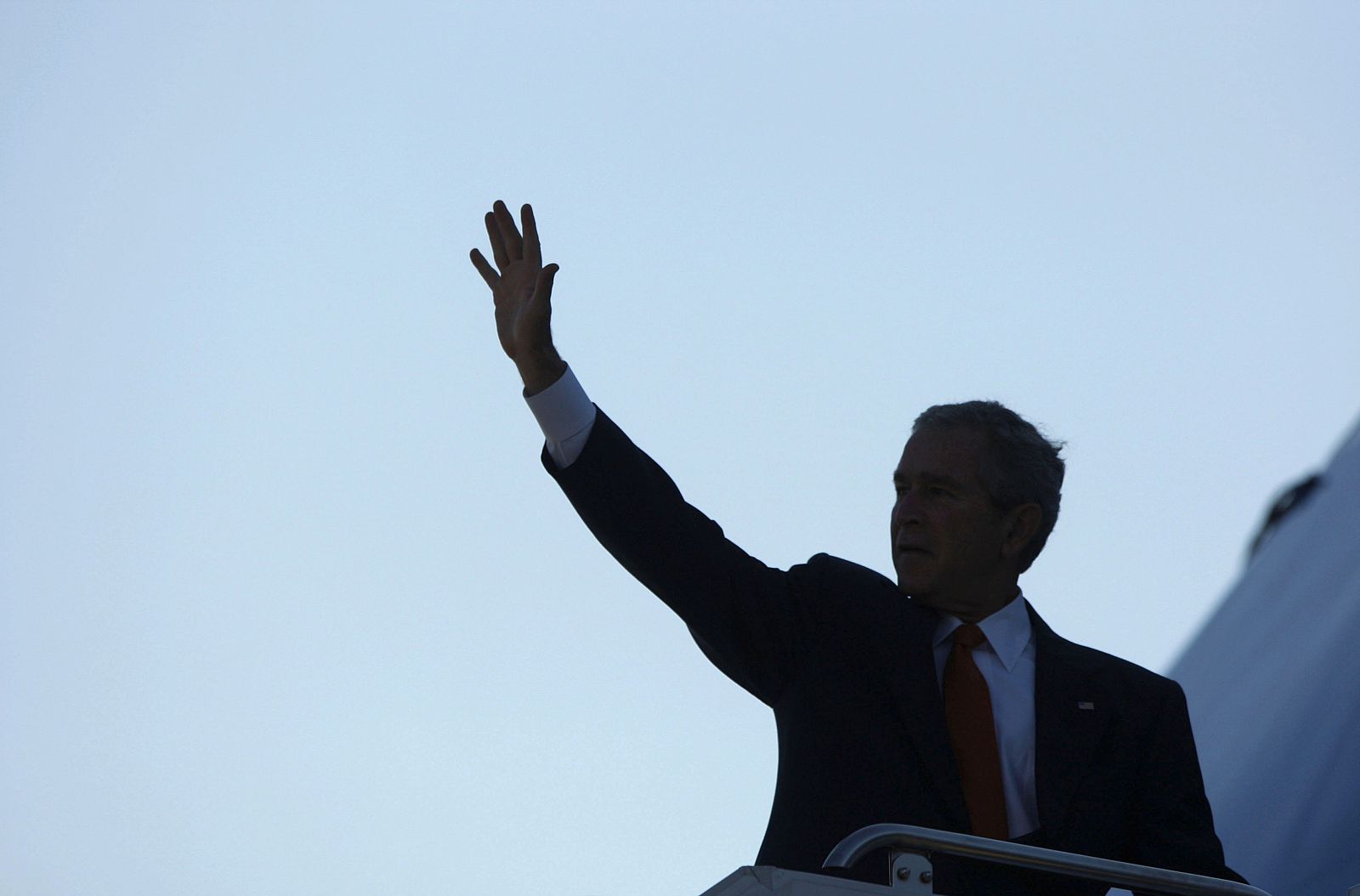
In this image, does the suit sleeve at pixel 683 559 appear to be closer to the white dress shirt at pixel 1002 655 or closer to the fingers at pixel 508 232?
the white dress shirt at pixel 1002 655

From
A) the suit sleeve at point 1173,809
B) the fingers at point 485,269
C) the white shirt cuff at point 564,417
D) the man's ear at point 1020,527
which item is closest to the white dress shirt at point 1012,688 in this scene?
the man's ear at point 1020,527

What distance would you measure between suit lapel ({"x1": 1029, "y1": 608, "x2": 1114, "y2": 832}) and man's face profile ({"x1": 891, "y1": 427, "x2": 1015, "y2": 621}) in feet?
0.55

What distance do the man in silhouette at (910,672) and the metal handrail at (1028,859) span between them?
0.99 feet

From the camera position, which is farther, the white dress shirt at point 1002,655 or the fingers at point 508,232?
the fingers at point 508,232

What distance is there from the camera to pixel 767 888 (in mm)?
2248

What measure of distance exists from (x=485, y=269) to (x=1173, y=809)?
5.65 ft

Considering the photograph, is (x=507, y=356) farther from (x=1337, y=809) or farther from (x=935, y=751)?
(x=1337, y=809)

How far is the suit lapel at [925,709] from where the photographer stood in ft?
10.1

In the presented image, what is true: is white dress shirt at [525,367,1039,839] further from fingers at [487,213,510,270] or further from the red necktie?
fingers at [487,213,510,270]

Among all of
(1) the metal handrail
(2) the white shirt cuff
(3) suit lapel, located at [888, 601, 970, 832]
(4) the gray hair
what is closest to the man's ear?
(4) the gray hair

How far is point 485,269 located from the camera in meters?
3.36

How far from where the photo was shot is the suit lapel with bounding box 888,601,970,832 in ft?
10.1

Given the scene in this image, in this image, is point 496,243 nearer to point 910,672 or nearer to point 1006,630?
point 910,672

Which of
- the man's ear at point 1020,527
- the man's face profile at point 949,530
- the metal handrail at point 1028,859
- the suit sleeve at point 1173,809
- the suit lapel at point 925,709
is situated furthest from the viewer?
the man's ear at point 1020,527
